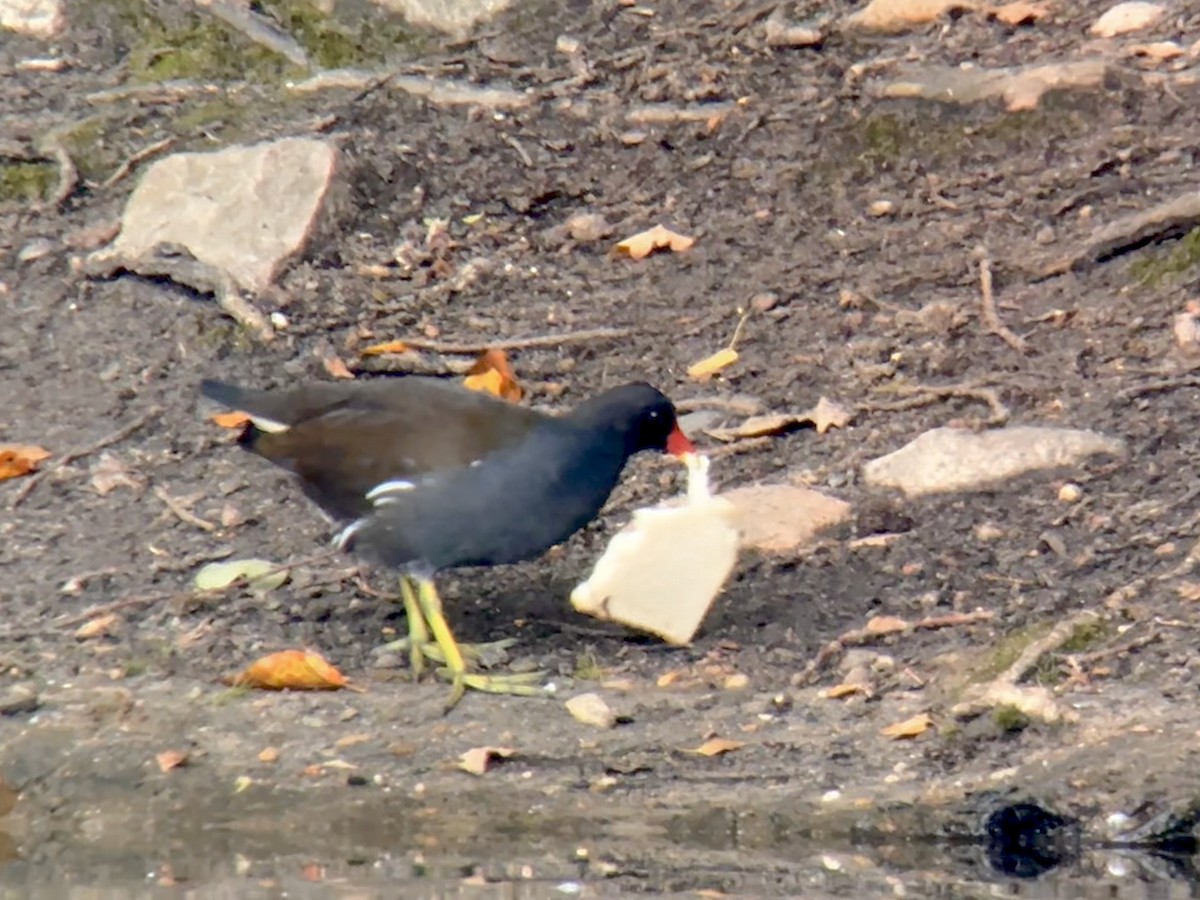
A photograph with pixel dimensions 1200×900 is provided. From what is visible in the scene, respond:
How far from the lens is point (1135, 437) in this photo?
588 cm

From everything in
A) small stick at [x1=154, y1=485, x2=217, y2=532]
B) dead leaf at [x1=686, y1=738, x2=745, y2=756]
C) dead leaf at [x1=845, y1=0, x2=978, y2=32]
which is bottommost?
small stick at [x1=154, y1=485, x2=217, y2=532]

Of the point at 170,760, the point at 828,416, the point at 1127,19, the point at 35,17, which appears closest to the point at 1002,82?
the point at 1127,19

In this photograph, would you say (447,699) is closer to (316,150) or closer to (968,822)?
(968,822)

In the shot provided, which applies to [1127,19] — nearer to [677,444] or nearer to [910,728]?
[677,444]

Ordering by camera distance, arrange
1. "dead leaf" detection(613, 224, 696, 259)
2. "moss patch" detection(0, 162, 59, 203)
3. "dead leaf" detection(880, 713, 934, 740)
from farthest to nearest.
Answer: "moss patch" detection(0, 162, 59, 203)
"dead leaf" detection(613, 224, 696, 259)
"dead leaf" detection(880, 713, 934, 740)

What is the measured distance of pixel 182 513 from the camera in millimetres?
6012

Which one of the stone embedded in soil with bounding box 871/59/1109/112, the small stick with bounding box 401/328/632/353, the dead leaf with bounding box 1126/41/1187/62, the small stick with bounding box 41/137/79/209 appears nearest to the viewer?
the small stick with bounding box 401/328/632/353

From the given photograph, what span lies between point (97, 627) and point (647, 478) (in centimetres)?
164

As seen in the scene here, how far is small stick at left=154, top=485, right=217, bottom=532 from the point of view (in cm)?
596

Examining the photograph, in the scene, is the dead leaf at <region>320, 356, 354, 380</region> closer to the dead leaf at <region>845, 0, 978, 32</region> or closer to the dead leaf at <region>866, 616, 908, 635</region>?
the dead leaf at <region>866, 616, 908, 635</region>

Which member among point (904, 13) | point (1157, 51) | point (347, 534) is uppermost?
point (1157, 51)

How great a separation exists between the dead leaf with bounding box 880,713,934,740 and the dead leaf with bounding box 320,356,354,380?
2.64 m

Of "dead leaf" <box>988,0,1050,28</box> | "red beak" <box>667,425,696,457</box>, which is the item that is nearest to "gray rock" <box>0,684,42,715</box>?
"red beak" <box>667,425,696,457</box>

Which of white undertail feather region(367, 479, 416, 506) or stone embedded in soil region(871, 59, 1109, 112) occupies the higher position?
stone embedded in soil region(871, 59, 1109, 112)
